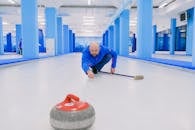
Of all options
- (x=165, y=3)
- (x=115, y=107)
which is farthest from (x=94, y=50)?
(x=165, y=3)

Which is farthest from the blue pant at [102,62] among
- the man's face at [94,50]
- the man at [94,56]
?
the man's face at [94,50]

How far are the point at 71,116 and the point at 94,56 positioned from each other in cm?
319

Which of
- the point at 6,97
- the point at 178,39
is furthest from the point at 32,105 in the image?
the point at 178,39

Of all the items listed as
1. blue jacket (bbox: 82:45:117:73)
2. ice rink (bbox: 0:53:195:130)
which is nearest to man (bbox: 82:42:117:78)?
blue jacket (bbox: 82:45:117:73)

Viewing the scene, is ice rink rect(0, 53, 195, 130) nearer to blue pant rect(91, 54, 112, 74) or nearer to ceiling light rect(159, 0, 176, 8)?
blue pant rect(91, 54, 112, 74)

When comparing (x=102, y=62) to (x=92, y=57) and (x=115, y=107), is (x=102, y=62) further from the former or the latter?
(x=115, y=107)

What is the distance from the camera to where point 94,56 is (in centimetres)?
466

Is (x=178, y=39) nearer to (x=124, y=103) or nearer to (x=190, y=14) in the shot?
(x=190, y=14)

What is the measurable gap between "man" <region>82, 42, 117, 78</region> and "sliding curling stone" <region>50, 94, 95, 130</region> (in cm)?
258

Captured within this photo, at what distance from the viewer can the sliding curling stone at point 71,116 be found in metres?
1.51

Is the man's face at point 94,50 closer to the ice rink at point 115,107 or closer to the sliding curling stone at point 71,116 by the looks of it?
the ice rink at point 115,107

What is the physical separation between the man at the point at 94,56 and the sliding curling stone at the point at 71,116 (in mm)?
2578

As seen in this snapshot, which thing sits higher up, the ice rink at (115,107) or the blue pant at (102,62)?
the blue pant at (102,62)

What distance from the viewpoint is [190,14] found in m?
17.8
